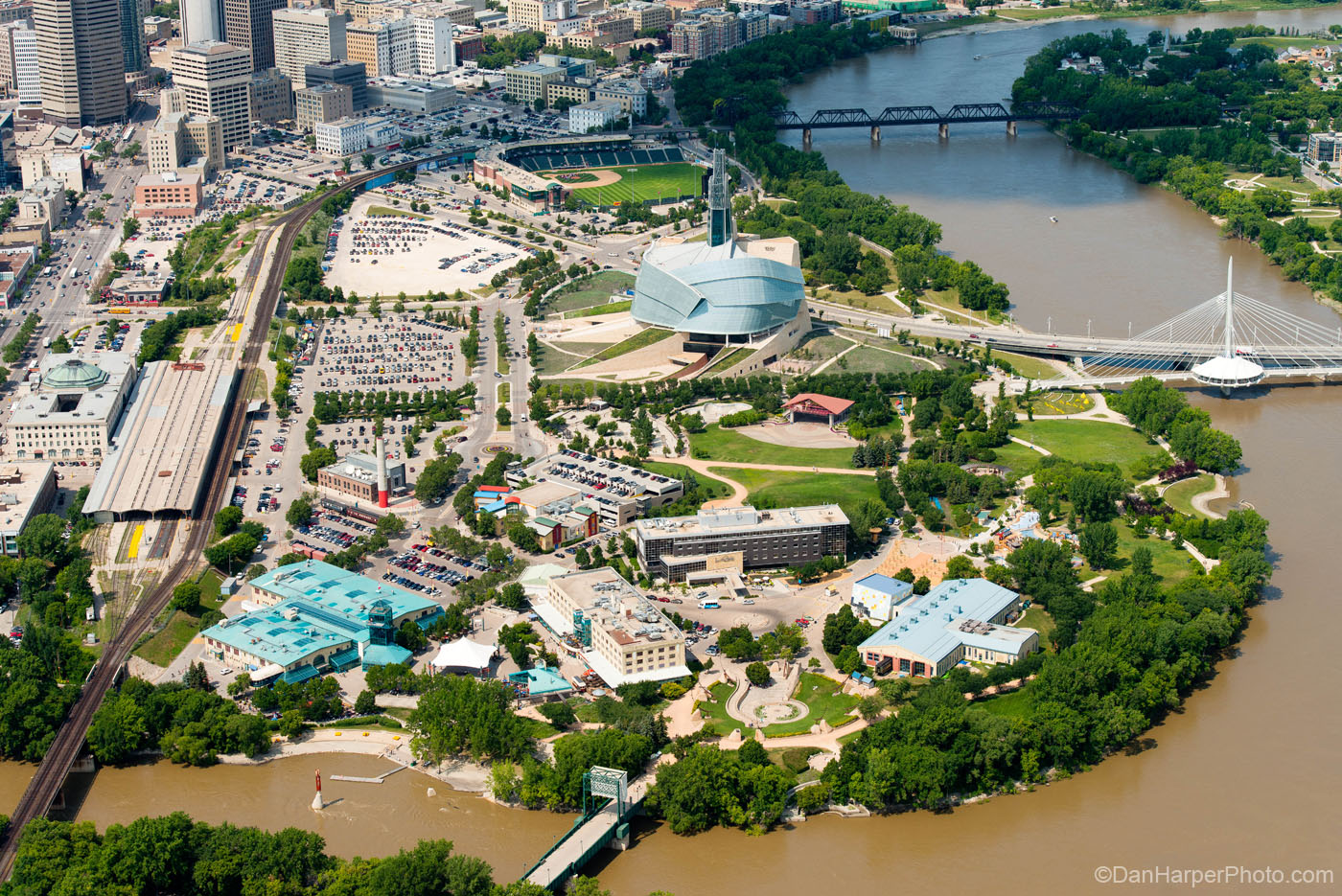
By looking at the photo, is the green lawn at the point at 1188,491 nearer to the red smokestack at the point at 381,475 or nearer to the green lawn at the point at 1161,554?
the green lawn at the point at 1161,554

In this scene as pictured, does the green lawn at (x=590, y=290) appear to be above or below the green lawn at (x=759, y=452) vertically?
above

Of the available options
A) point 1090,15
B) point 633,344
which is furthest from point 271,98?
point 1090,15

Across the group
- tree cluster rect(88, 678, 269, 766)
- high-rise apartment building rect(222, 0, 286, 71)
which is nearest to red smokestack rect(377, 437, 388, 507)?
tree cluster rect(88, 678, 269, 766)

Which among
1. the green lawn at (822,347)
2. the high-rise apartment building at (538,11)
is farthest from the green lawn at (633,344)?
the high-rise apartment building at (538,11)

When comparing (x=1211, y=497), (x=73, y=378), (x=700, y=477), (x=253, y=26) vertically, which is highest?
(x=253, y=26)

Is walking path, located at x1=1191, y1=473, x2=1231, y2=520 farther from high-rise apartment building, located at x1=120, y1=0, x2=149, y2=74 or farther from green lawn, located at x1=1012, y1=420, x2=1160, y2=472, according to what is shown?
high-rise apartment building, located at x1=120, y1=0, x2=149, y2=74

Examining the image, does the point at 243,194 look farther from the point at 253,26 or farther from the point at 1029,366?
the point at 1029,366

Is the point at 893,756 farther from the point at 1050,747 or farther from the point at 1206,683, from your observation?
the point at 1206,683

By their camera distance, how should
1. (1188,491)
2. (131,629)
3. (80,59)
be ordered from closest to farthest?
(131,629), (1188,491), (80,59)

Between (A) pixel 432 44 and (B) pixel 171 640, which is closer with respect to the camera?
(B) pixel 171 640
